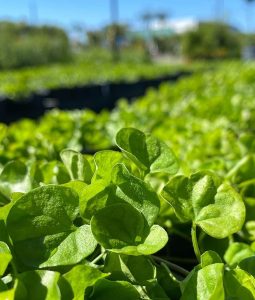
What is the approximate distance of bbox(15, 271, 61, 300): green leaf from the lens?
1.53 ft

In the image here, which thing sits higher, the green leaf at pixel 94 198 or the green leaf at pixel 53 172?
the green leaf at pixel 94 198

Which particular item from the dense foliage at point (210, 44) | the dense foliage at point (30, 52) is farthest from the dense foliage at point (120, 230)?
the dense foliage at point (210, 44)

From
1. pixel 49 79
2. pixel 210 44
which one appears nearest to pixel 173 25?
pixel 210 44

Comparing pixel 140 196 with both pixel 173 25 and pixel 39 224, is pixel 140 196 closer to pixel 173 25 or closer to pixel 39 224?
pixel 39 224

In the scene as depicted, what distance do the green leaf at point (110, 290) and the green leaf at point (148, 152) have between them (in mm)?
247

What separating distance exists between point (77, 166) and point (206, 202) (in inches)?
9.1

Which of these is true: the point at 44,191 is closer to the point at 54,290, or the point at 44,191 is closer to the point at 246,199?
the point at 54,290

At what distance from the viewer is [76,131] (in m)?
1.73

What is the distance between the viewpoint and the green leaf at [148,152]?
2.45 feet

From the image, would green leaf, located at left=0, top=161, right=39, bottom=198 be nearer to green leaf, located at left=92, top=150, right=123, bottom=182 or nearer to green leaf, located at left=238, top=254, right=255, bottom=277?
green leaf, located at left=92, top=150, right=123, bottom=182

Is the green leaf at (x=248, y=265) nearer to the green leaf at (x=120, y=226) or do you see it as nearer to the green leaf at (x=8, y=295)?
the green leaf at (x=120, y=226)

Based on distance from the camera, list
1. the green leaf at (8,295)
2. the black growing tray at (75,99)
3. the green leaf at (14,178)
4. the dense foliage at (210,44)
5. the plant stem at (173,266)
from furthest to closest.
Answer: the dense foliage at (210,44)
the black growing tray at (75,99)
the green leaf at (14,178)
the plant stem at (173,266)
the green leaf at (8,295)

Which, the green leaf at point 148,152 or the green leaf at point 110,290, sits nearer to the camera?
the green leaf at point 110,290

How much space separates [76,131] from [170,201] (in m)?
1.11
